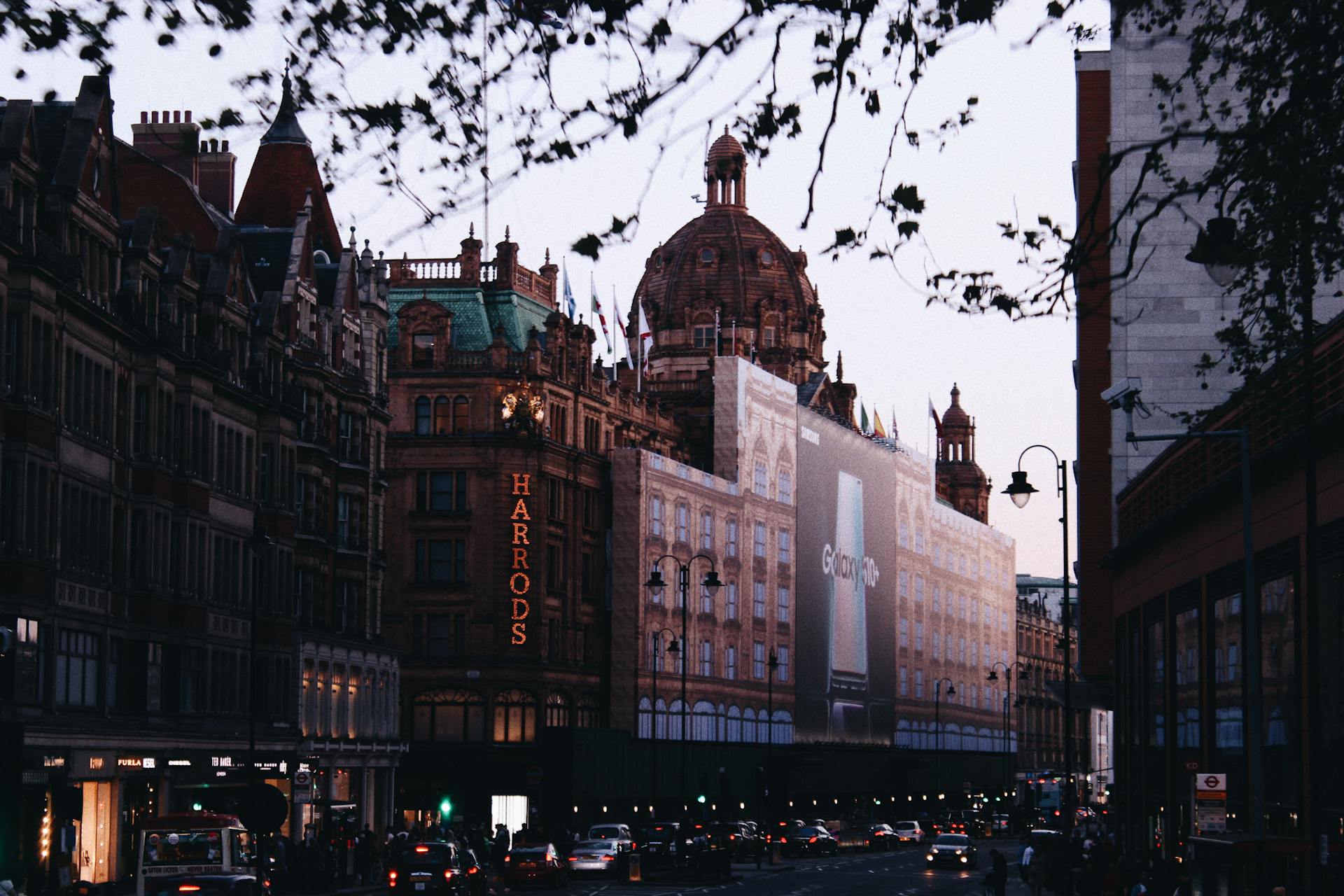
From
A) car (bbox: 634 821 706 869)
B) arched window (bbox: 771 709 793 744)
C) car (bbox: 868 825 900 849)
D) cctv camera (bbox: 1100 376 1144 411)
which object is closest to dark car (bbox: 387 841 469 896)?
cctv camera (bbox: 1100 376 1144 411)

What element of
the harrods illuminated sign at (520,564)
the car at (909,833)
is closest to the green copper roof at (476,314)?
the harrods illuminated sign at (520,564)

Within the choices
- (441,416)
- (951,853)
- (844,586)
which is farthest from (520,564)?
(844,586)

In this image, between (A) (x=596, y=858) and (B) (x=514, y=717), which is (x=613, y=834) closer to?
(A) (x=596, y=858)

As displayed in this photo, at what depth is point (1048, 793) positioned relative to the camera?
15188cm

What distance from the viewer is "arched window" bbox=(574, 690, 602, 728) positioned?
380ft

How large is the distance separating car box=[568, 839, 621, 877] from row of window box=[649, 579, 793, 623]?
41976 mm

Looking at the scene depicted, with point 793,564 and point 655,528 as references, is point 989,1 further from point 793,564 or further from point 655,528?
point 793,564

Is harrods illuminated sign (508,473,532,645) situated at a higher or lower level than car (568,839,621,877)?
higher

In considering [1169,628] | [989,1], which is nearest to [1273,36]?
[989,1]

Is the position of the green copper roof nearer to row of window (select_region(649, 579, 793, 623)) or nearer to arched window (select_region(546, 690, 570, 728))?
row of window (select_region(649, 579, 793, 623))

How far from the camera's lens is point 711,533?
129m

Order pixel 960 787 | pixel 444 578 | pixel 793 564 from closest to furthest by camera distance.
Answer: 1. pixel 444 578
2. pixel 793 564
3. pixel 960 787

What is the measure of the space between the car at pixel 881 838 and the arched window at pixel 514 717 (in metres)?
23.8

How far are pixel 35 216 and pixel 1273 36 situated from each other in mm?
42253
